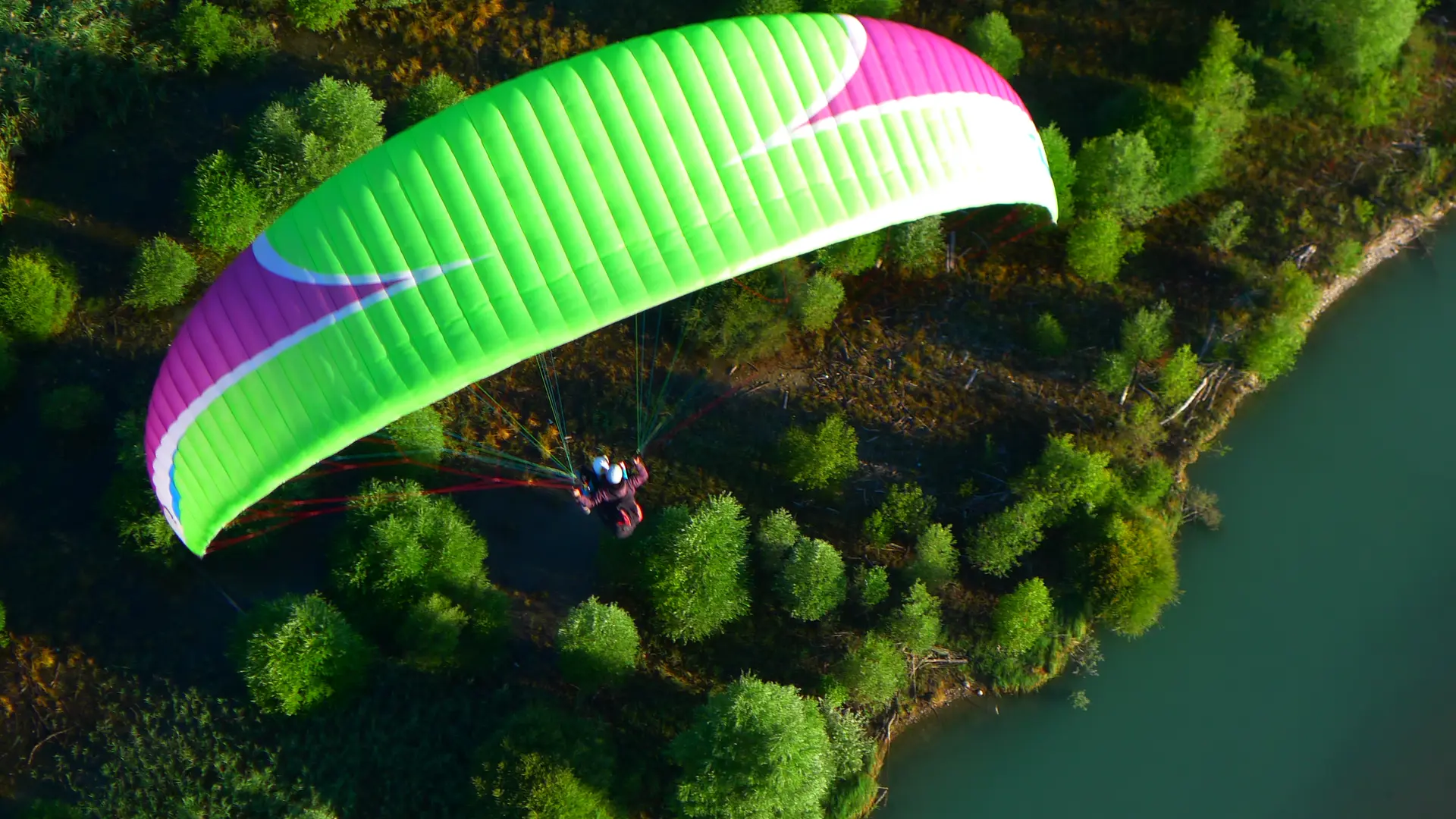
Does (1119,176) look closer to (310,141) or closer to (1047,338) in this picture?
(1047,338)

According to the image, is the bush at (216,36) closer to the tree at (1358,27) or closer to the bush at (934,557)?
the bush at (934,557)

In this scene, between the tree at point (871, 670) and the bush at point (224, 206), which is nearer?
the tree at point (871, 670)

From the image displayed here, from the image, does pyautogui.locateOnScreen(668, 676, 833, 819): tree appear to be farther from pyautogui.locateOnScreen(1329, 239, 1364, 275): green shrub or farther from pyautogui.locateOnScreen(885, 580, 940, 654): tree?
pyautogui.locateOnScreen(1329, 239, 1364, 275): green shrub

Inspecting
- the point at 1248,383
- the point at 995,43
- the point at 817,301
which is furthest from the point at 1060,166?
the point at 1248,383

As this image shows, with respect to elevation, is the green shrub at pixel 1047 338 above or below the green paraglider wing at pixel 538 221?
below

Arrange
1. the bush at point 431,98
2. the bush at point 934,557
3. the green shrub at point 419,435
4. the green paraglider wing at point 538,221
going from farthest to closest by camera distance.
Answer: the bush at point 431,98 → the green shrub at point 419,435 → the bush at point 934,557 → the green paraglider wing at point 538,221

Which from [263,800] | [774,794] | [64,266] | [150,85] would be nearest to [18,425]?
[64,266]

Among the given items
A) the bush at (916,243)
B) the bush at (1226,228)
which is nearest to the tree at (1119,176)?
the bush at (1226,228)
